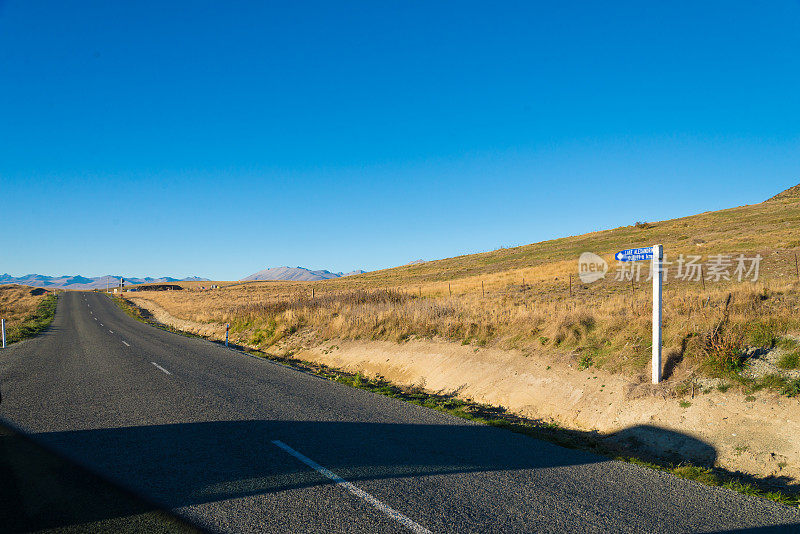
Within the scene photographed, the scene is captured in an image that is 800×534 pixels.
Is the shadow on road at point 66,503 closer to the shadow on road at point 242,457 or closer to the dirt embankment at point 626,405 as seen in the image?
the shadow on road at point 242,457

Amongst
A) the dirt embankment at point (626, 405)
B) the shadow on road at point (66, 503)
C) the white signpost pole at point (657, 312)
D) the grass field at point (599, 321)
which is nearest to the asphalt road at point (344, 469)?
the shadow on road at point (66, 503)

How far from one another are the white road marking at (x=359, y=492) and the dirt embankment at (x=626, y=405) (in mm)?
4953

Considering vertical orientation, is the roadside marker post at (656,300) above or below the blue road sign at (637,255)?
below

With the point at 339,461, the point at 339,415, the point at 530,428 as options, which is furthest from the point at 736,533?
the point at 339,415

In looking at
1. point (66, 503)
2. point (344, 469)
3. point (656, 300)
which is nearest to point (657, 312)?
point (656, 300)

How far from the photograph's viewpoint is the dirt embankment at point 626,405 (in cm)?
640

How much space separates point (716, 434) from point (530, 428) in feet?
9.32

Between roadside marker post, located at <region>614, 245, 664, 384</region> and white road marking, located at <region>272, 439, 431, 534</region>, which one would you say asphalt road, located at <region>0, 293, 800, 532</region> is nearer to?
white road marking, located at <region>272, 439, 431, 534</region>

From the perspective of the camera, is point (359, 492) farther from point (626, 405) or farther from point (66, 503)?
point (626, 405)

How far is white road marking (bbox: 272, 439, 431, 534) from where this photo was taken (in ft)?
13.7

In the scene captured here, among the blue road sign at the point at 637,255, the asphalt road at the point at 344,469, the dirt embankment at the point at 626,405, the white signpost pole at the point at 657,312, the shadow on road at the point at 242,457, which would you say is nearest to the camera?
the asphalt road at the point at 344,469

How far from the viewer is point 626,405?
27.2 ft

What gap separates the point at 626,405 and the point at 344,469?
18.8 feet

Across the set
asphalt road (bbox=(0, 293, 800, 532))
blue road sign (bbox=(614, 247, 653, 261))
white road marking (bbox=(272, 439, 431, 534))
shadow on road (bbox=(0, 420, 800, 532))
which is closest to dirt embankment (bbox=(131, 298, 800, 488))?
shadow on road (bbox=(0, 420, 800, 532))
